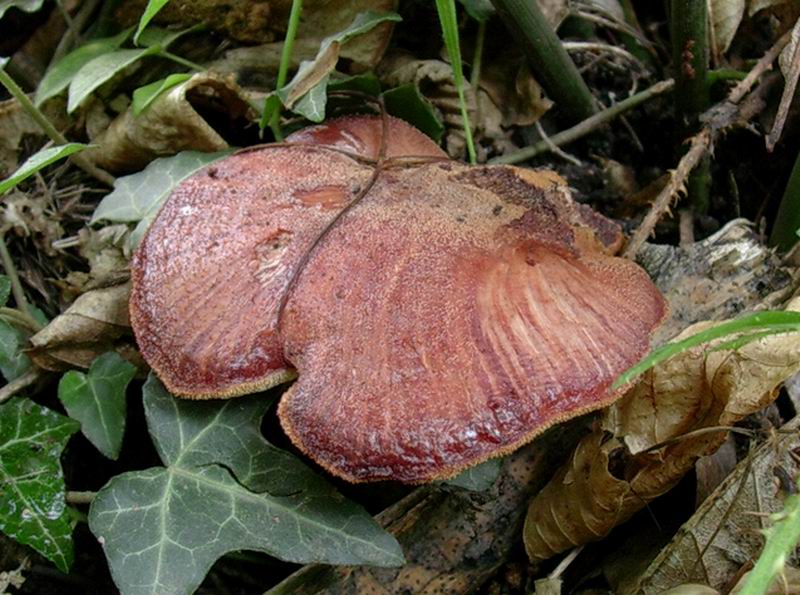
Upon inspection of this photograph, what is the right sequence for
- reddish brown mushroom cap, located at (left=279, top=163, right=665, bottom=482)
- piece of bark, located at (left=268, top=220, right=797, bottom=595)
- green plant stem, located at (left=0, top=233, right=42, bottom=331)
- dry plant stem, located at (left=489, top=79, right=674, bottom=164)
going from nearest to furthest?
reddish brown mushroom cap, located at (left=279, top=163, right=665, bottom=482) < piece of bark, located at (left=268, top=220, right=797, bottom=595) < green plant stem, located at (left=0, top=233, right=42, bottom=331) < dry plant stem, located at (left=489, top=79, right=674, bottom=164)

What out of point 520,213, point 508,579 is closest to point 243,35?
point 520,213

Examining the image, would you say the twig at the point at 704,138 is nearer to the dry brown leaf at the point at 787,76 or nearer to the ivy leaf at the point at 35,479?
the dry brown leaf at the point at 787,76

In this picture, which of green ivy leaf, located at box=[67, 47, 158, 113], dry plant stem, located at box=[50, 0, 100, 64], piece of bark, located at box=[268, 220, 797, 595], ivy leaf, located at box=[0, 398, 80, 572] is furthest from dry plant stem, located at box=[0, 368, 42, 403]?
dry plant stem, located at box=[50, 0, 100, 64]

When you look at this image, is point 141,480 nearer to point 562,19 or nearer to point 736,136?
point 562,19

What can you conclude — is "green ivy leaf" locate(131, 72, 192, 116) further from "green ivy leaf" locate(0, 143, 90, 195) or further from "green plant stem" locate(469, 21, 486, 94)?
"green plant stem" locate(469, 21, 486, 94)

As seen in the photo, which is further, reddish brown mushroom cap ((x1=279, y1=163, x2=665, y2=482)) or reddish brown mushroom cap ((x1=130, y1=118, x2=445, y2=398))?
reddish brown mushroom cap ((x1=130, y1=118, x2=445, y2=398))
